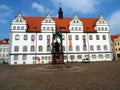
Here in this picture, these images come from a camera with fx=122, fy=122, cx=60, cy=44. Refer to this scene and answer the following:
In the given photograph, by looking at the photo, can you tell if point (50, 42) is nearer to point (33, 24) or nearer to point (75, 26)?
point (33, 24)

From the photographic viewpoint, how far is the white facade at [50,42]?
3775 cm

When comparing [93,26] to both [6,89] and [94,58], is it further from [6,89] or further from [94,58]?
[6,89]

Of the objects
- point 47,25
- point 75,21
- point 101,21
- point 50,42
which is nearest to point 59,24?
point 47,25

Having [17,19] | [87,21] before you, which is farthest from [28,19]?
[87,21]

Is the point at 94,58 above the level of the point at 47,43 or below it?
below

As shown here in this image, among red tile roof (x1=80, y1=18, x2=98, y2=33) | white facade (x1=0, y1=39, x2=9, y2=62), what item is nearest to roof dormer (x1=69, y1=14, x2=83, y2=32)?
red tile roof (x1=80, y1=18, x2=98, y2=33)

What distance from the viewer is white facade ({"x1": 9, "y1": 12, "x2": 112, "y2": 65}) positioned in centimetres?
3775

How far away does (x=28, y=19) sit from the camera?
4462 centimetres

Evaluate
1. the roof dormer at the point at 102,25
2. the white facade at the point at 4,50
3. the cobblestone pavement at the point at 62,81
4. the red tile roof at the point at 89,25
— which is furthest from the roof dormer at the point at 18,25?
the white facade at the point at 4,50

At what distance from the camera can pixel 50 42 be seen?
3919 centimetres

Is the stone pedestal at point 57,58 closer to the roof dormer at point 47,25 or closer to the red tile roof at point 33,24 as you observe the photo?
the roof dormer at point 47,25

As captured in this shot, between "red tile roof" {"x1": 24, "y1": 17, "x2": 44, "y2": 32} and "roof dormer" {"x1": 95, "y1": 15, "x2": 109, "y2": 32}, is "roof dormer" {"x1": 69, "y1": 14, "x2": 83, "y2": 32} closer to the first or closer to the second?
"roof dormer" {"x1": 95, "y1": 15, "x2": 109, "y2": 32}

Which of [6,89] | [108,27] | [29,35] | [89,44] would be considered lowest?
[6,89]

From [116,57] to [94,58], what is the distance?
24345 mm
